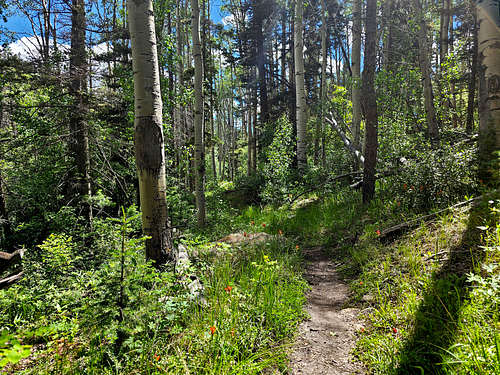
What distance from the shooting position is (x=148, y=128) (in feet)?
10.4

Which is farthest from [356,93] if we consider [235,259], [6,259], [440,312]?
[6,259]

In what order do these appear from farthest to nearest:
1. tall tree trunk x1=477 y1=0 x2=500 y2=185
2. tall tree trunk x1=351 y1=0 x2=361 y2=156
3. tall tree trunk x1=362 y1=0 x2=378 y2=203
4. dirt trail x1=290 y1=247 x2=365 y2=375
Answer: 1. tall tree trunk x1=351 y1=0 x2=361 y2=156
2. tall tree trunk x1=362 y1=0 x2=378 y2=203
3. tall tree trunk x1=477 y1=0 x2=500 y2=185
4. dirt trail x1=290 y1=247 x2=365 y2=375

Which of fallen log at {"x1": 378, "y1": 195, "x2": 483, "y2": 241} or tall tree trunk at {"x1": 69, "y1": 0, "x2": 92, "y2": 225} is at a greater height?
tall tree trunk at {"x1": 69, "y1": 0, "x2": 92, "y2": 225}

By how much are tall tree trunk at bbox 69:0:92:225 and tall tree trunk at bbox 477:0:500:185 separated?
753cm

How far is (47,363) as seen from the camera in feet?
6.98

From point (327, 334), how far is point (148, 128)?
10.7ft

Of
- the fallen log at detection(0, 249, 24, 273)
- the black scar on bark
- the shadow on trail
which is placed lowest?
the shadow on trail

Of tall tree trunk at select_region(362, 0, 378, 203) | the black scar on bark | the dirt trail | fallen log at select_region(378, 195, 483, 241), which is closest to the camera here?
the dirt trail

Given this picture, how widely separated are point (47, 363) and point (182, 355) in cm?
118

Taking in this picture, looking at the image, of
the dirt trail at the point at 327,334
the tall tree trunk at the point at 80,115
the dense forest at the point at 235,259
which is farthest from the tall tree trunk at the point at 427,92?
the tall tree trunk at the point at 80,115

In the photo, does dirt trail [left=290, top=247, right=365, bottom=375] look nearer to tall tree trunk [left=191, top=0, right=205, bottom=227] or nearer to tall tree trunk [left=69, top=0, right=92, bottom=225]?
tall tree trunk [left=191, top=0, right=205, bottom=227]

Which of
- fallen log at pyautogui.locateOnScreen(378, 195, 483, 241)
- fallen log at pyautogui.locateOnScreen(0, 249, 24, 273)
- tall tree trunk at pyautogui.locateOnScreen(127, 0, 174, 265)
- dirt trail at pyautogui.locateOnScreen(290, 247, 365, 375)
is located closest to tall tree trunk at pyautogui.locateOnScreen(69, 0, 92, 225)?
tall tree trunk at pyautogui.locateOnScreen(127, 0, 174, 265)

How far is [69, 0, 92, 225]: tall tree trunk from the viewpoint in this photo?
5.66 meters

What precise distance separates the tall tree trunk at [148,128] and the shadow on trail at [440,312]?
9.19 ft
